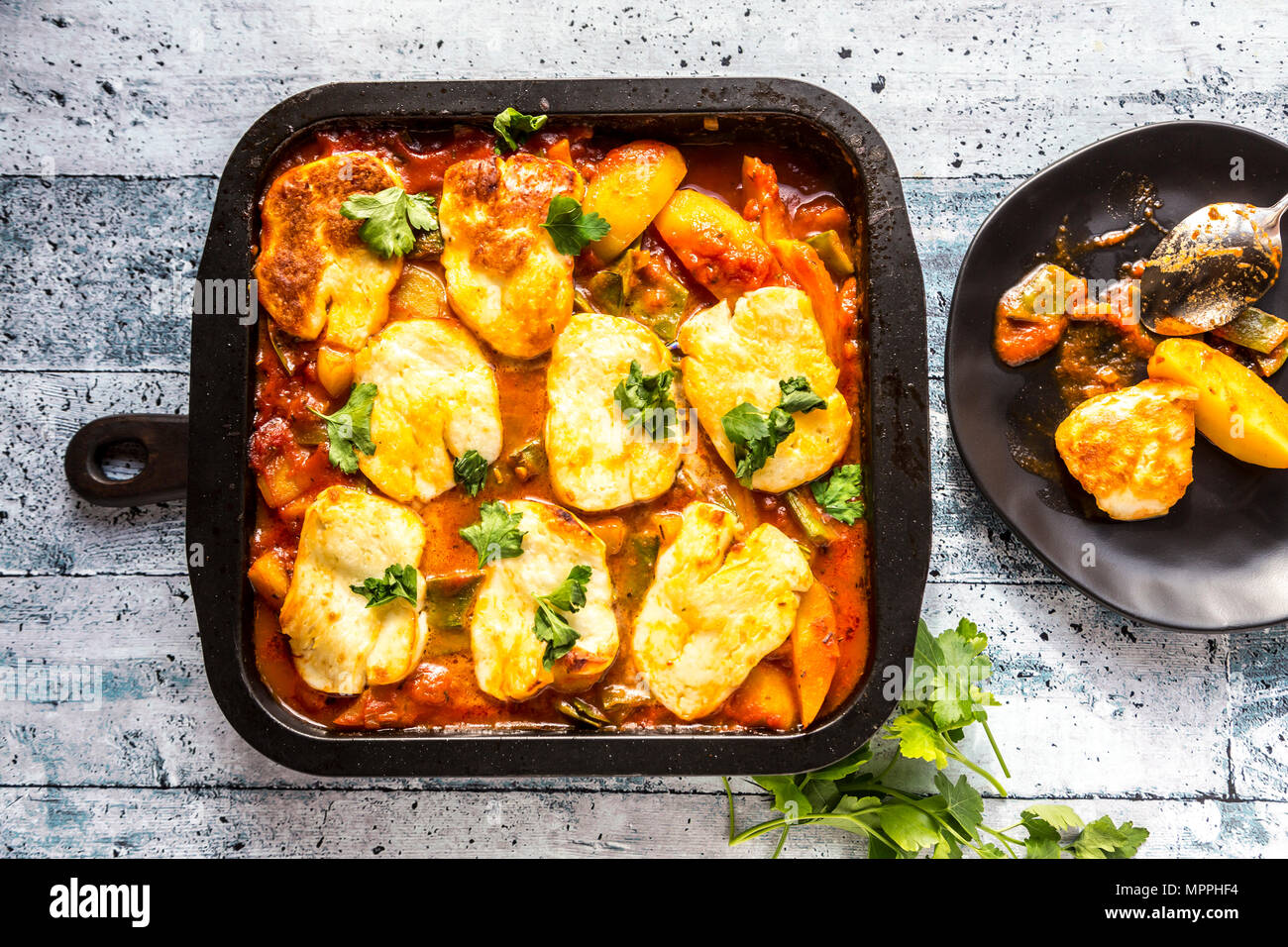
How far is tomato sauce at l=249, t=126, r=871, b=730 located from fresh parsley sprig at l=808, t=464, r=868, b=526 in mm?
51

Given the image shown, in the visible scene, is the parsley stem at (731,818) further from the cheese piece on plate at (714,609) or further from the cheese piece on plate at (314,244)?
the cheese piece on plate at (314,244)

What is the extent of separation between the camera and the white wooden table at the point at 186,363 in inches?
108

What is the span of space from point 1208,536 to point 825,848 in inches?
62.5

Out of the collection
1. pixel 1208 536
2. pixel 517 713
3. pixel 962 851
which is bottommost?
pixel 962 851

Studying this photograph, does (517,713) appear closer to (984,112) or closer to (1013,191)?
(1013,191)

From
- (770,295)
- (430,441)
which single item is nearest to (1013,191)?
(770,295)

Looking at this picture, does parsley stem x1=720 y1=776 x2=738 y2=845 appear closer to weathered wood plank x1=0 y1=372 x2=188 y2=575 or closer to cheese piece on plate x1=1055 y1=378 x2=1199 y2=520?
cheese piece on plate x1=1055 y1=378 x2=1199 y2=520

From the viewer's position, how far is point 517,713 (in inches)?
91.5

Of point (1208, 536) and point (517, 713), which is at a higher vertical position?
point (1208, 536)

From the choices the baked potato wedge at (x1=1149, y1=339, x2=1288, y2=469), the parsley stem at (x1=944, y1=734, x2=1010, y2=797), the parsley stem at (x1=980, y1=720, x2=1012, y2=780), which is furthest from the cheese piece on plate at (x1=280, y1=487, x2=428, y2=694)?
the baked potato wedge at (x1=1149, y1=339, x2=1288, y2=469)

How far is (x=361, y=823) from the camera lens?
2.75 metres

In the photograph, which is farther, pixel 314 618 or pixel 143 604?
pixel 143 604

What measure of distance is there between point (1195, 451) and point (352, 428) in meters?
2.57

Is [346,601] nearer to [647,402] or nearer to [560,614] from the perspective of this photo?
[560,614]
